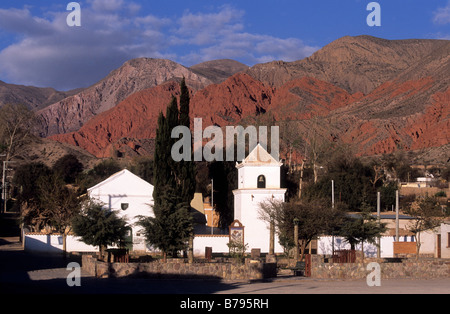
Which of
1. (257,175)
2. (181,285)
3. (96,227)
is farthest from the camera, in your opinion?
(257,175)

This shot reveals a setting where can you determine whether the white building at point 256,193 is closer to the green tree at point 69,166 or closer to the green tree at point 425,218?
the green tree at point 425,218

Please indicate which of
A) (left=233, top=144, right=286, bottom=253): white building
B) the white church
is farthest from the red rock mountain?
the white church

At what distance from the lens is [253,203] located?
Answer: 47.5 m

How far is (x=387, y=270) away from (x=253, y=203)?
17288 mm

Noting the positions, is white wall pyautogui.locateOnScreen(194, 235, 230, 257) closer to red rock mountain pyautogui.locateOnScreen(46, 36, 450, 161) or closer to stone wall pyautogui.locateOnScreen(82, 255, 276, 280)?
stone wall pyautogui.locateOnScreen(82, 255, 276, 280)

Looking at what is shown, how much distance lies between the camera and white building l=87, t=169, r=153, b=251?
47.1 m

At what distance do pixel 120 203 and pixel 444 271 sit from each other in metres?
23.9

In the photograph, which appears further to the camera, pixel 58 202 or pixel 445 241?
pixel 58 202

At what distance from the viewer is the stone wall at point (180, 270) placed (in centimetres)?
2952

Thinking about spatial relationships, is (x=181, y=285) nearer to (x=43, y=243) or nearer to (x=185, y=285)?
(x=185, y=285)

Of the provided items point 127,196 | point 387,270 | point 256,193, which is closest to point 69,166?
point 127,196

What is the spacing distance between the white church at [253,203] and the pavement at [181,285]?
48.2ft
